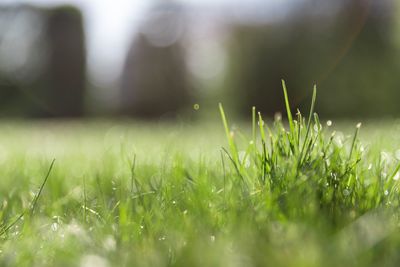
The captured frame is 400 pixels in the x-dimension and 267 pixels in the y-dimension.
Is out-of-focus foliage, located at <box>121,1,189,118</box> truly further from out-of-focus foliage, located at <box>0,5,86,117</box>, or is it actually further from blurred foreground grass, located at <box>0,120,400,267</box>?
blurred foreground grass, located at <box>0,120,400,267</box>

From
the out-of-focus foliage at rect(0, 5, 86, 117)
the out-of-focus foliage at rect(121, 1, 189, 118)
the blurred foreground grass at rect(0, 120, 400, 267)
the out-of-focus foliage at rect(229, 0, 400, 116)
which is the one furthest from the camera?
the out-of-focus foliage at rect(0, 5, 86, 117)

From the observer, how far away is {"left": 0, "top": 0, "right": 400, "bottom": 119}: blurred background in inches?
534

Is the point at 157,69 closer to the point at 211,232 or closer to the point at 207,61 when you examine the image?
the point at 207,61

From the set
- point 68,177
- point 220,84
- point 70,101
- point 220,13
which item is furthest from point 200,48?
point 68,177

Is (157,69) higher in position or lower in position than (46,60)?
lower

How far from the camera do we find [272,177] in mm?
1419

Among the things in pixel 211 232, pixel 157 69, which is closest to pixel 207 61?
pixel 157 69

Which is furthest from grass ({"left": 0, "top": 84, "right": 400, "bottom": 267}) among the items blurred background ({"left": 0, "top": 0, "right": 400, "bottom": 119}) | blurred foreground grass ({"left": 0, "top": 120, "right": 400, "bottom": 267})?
blurred background ({"left": 0, "top": 0, "right": 400, "bottom": 119})

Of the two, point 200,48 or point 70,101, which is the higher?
point 200,48

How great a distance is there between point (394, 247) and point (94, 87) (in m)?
20.8

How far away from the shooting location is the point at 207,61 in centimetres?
1783

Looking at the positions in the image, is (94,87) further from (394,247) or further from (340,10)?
(394,247)

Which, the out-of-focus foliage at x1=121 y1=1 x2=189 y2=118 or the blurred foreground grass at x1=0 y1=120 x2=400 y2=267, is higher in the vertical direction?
the blurred foreground grass at x1=0 y1=120 x2=400 y2=267

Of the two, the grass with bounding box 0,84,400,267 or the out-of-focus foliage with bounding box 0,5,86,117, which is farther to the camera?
the out-of-focus foliage with bounding box 0,5,86,117
